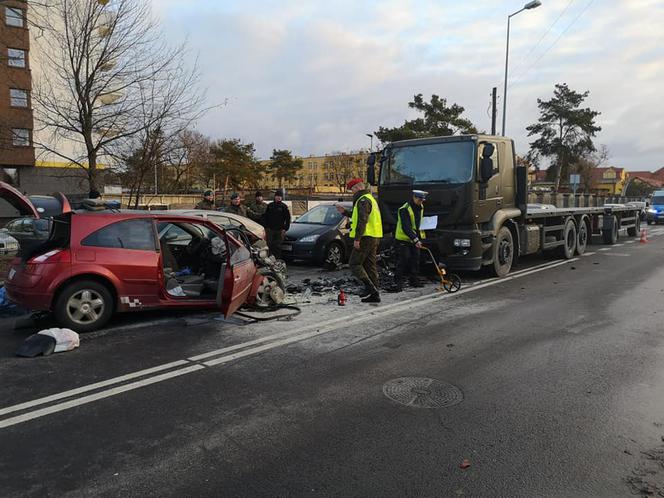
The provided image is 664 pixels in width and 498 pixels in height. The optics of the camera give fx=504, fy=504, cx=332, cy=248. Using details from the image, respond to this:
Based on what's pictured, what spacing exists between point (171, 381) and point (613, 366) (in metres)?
4.31

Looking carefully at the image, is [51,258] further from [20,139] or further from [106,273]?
[20,139]

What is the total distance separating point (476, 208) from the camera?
9.40 meters

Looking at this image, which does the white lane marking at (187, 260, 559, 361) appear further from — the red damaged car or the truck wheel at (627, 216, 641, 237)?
the truck wheel at (627, 216, 641, 237)

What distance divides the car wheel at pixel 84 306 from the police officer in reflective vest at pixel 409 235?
482 cm

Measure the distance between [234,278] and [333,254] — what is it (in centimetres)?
596

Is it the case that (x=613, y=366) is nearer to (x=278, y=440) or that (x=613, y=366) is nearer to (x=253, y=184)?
(x=278, y=440)

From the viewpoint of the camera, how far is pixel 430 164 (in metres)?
9.87

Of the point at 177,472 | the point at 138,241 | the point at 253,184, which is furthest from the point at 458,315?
the point at 253,184

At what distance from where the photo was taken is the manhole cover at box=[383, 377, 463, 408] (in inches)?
163

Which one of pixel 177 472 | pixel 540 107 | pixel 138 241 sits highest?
pixel 540 107

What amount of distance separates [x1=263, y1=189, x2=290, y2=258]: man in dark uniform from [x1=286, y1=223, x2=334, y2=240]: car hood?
11.6 inches

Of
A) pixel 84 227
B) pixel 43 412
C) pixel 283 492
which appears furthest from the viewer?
pixel 84 227

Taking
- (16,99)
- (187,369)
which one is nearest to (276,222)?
(187,369)

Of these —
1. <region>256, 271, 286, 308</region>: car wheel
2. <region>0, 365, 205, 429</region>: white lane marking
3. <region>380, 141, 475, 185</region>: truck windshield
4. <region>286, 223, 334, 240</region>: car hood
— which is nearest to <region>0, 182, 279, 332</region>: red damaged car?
<region>256, 271, 286, 308</region>: car wheel
